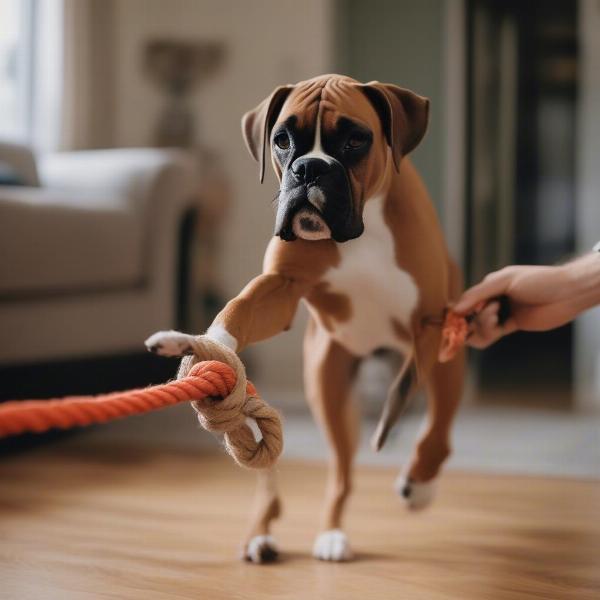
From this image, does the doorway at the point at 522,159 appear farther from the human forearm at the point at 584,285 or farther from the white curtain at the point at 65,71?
the human forearm at the point at 584,285

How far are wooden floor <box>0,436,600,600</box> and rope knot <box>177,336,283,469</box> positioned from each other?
0.90 feet

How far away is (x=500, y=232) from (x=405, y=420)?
6.39 feet

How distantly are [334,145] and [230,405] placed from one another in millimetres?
435

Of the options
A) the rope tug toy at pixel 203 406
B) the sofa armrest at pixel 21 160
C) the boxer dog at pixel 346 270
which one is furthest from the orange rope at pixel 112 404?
→ the sofa armrest at pixel 21 160

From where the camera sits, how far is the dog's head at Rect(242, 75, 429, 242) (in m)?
1.23

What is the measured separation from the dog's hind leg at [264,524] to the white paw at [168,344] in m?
0.46

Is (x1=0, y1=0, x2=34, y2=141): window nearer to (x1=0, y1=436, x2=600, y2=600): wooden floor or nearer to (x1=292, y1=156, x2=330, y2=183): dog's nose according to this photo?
(x1=0, y1=436, x2=600, y2=600): wooden floor

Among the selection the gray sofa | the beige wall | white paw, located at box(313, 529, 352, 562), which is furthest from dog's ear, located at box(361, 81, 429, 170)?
the beige wall

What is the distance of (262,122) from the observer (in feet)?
4.46

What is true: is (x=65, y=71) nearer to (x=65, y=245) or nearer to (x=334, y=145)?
(x=65, y=245)

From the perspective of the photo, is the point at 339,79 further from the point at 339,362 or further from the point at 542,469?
the point at 542,469

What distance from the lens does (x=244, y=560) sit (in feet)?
4.73

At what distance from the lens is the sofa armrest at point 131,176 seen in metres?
2.82

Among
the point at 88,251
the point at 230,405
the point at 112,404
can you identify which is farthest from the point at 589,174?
the point at 112,404
